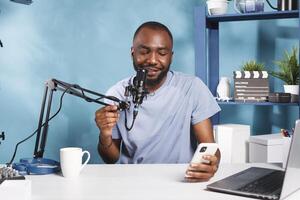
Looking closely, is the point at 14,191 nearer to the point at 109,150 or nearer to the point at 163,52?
the point at 109,150

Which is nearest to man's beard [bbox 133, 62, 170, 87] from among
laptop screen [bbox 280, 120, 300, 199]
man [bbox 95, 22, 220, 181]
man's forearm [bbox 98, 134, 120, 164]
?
man [bbox 95, 22, 220, 181]

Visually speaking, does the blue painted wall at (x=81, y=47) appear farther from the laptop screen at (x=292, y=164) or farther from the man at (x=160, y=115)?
the laptop screen at (x=292, y=164)

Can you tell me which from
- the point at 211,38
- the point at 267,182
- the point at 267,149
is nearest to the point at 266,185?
the point at 267,182

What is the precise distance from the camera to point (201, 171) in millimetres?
1420

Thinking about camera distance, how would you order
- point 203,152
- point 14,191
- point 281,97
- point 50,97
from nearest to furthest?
point 14,191
point 203,152
point 50,97
point 281,97

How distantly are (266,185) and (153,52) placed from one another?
1053 mm

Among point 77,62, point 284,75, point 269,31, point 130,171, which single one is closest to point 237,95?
point 284,75

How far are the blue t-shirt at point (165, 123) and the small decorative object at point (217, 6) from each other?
0.68m

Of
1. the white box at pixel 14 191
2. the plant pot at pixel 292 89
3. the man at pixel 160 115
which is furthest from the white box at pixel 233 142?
the white box at pixel 14 191

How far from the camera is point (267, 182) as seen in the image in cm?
138

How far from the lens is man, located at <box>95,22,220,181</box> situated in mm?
2139

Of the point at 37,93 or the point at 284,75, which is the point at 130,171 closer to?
the point at 284,75

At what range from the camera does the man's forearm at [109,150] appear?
1997mm

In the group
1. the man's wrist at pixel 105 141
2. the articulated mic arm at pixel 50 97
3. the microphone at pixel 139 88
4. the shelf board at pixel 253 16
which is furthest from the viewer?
the shelf board at pixel 253 16
